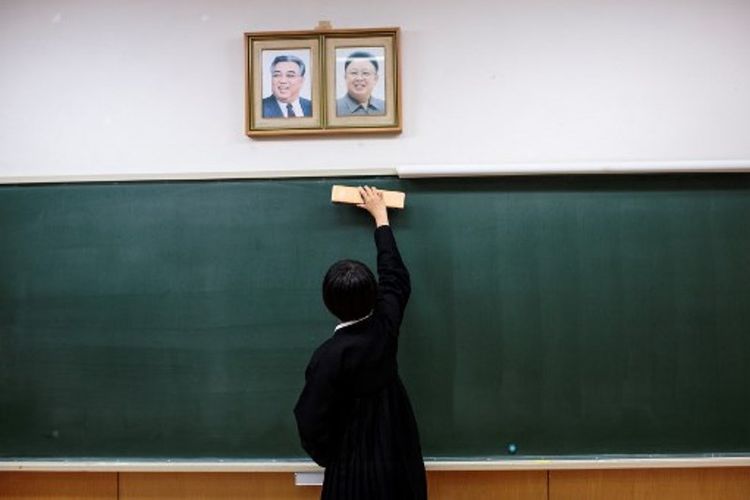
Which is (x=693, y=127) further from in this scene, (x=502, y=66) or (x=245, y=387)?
(x=245, y=387)

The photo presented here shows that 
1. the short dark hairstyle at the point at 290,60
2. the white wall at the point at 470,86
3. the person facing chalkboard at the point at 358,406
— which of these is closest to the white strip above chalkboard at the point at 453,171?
the white wall at the point at 470,86

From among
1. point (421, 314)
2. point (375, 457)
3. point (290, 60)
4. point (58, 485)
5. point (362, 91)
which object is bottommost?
point (58, 485)

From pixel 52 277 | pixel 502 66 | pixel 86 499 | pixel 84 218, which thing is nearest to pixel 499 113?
pixel 502 66

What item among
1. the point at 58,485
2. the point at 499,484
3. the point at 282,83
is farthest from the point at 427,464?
the point at 282,83

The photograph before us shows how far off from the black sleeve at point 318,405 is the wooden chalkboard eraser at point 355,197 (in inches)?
24.5

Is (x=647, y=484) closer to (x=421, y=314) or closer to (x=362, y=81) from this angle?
(x=421, y=314)

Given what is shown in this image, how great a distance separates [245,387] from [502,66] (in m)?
1.49

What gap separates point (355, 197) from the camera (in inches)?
81.4

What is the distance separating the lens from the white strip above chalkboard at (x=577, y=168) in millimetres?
2053

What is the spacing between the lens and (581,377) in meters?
2.08

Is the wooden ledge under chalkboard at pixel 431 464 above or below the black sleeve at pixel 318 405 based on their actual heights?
below

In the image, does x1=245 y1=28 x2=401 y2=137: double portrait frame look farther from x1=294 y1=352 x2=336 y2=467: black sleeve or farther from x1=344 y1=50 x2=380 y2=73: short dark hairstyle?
x1=294 y1=352 x2=336 y2=467: black sleeve

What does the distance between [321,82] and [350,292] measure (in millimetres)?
948

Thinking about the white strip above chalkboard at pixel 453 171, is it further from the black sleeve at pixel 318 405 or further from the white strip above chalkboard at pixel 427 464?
the white strip above chalkboard at pixel 427 464
